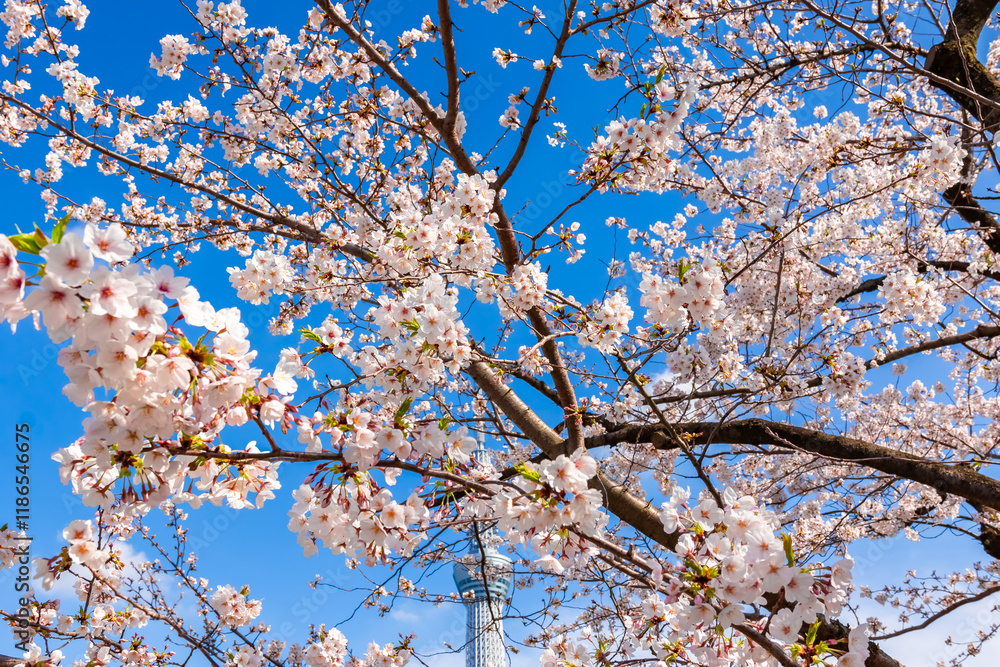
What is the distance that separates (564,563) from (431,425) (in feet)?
2.15

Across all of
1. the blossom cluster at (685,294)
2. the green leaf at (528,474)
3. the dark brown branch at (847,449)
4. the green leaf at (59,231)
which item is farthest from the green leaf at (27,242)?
the dark brown branch at (847,449)

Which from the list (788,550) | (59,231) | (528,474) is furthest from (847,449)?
(59,231)

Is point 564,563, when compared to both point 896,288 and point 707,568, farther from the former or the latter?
point 896,288

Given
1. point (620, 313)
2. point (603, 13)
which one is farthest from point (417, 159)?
point (620, 313)

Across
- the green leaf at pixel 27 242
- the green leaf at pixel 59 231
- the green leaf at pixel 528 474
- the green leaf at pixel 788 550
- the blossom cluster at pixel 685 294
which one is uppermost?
the blossom cluster at pixel 685 294

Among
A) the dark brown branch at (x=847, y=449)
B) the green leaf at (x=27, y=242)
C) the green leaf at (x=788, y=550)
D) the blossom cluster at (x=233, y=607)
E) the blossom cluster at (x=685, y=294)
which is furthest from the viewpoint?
the blossom cluster at (x=233, y=607)

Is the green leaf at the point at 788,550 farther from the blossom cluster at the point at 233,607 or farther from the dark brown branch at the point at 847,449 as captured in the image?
the blossom cluster at the point at 233,607

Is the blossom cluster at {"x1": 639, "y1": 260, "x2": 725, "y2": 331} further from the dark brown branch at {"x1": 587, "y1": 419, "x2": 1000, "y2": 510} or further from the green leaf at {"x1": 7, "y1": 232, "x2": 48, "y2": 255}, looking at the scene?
the green leaf at {"x1": 7, "y1": 232, "x2": 48, "y2": 255}

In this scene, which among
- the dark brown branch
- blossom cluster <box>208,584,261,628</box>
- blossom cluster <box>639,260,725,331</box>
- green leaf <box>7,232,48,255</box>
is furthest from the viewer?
blossom cluster <box>208,584,261,628</box>

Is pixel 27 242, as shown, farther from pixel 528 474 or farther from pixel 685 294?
pixel 685 294

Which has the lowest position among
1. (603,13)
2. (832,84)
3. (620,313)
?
(620,313)

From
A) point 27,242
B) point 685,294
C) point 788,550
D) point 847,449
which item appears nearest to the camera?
point 27,242

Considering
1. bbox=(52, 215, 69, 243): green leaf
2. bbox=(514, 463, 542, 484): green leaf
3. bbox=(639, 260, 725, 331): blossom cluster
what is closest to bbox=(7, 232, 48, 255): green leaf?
bbox=(52, 215, 69, 243): green leaf

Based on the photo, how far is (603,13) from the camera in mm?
3154
